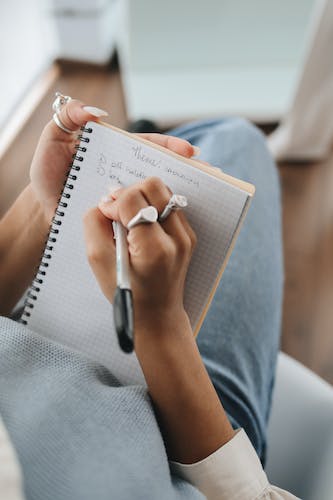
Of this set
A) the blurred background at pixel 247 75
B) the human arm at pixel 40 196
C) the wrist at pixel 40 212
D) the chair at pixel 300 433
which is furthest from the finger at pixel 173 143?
the blurred background at pixel 247 75

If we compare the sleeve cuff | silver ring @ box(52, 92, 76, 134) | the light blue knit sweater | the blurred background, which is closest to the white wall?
the blurred background

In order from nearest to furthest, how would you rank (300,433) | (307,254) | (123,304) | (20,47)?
(123,304) < (300,433) < (20,47) < (307,254)

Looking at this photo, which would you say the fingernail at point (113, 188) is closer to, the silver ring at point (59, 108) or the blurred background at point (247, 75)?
the silver ring at point (59, 108)

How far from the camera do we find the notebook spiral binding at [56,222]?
326 mm

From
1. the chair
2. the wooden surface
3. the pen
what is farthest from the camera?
the wooden surface

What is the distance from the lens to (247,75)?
1188 millimetres

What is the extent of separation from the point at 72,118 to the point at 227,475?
1.03 feet

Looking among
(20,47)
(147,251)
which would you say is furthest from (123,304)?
(20,47)

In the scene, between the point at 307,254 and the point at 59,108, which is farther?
the point at 307,254

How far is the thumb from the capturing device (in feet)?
1.02

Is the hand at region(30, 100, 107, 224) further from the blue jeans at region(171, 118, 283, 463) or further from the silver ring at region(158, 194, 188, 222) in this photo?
the blue jeans at region(171, 118, 283, 463)

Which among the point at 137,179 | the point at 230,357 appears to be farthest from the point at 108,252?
the point at 230,357

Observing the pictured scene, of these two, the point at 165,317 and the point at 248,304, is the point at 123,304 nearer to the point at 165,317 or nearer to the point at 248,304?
the point at 165,317

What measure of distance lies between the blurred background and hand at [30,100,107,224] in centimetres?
49
